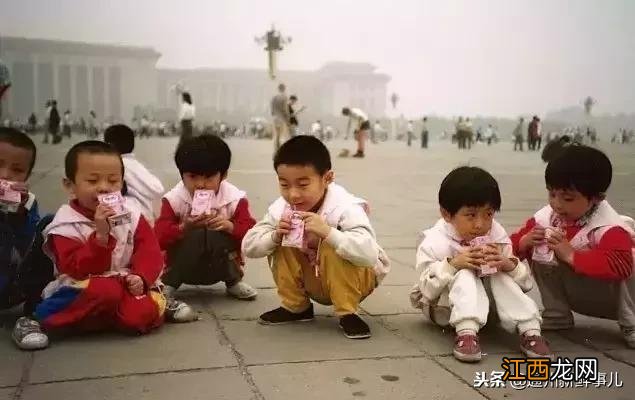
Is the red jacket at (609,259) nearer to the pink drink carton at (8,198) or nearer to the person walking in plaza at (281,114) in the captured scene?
the pink drink carton at (8,198)

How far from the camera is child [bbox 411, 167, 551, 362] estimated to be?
88.6 inches

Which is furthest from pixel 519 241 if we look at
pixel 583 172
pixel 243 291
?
pixel 243 291

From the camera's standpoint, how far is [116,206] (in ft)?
7.65

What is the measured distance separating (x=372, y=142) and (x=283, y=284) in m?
14.4

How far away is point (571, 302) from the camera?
8.39 feet

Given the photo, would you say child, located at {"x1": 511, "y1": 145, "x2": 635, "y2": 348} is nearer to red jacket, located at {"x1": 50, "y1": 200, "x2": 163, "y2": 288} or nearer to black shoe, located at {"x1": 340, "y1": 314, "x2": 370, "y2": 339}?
black shoe, located at {"x1": 340, "y1": 314, "x2": 370, "y2": 339}

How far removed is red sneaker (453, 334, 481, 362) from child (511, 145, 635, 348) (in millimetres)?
451

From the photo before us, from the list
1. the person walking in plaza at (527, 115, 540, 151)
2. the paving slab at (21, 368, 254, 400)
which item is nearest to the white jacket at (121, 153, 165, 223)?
the paving slab at (21, 368, 254, 400)

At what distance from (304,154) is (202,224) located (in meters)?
0.69

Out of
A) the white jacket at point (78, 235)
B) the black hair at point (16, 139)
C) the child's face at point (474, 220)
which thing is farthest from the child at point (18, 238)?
the child's face at point (474, 220)

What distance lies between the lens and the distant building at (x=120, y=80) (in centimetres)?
794

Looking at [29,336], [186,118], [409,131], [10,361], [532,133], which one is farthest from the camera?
[409,131]

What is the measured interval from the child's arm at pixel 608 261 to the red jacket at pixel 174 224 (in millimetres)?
1403

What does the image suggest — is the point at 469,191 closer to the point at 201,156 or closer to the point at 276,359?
the point at 276,359
